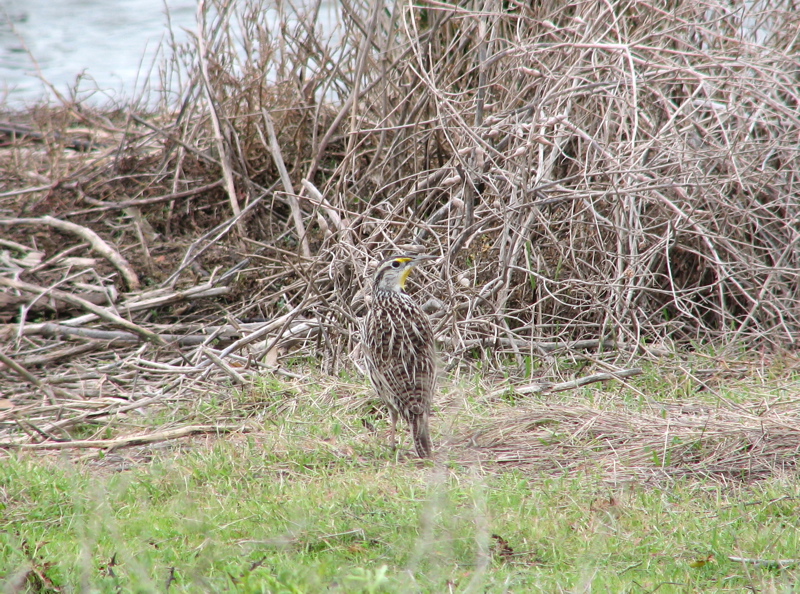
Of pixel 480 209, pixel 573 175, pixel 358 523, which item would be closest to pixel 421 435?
pixel 358 523

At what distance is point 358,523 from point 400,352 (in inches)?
56.6

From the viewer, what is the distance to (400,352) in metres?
5.99

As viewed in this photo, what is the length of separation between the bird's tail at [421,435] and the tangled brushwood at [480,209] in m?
1.66

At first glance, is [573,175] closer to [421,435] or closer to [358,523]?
[421,435]

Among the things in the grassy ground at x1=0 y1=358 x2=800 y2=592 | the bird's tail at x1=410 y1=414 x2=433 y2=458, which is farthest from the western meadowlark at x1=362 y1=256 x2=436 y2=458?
the grassy ground at x1=0 y1=358 x2=800 y2=592

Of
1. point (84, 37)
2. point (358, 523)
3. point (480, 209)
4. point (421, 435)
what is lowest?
point (358, 523)


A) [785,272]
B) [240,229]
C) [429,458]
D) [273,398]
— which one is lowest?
[429,458]

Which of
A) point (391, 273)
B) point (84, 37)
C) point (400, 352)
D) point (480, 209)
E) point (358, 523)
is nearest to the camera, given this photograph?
point (358, 523)

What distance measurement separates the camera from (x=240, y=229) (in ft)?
30.6

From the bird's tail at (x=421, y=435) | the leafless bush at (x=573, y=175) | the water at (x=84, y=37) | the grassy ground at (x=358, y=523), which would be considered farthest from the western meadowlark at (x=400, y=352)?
the water at (x=84, y=37)

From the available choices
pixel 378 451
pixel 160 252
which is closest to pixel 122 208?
pixel 160 252

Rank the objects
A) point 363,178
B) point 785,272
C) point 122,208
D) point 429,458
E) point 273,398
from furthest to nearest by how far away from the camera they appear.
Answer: point 122,208 → point 363,178 → point 785,272 → point 273,398 → point 429,458

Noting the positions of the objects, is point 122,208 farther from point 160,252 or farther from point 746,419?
point 746,419

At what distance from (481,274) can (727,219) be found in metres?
2.16
